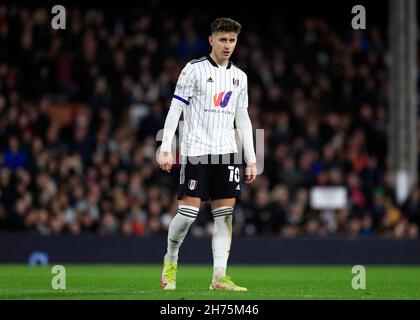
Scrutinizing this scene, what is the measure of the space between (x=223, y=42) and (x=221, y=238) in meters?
2.13

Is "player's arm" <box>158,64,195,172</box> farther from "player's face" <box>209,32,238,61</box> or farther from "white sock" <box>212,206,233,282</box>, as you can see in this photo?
"white sock" <box>212,206,233,282</box>

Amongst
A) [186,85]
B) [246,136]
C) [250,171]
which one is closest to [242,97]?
[246,136]

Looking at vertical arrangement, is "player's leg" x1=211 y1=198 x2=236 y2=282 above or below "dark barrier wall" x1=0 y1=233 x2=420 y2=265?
above

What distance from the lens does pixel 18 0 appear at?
2639 cm

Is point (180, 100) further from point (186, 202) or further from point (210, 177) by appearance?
point (186, 202)

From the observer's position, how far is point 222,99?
38.5 ft

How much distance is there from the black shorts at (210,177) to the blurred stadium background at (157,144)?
9557 mm

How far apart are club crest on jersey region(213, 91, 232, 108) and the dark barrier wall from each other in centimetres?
988

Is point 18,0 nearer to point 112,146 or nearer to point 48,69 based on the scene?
point 48,69

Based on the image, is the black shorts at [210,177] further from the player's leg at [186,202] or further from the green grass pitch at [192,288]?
the green grass pitch at [192,288]

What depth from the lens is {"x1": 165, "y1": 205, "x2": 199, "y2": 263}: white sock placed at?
455 inches

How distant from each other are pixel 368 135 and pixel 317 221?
163 inches

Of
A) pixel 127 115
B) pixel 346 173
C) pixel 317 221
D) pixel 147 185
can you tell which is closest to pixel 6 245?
pixel 147 185

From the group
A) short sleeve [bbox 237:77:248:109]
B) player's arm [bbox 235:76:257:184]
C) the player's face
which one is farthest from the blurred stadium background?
the player's face
